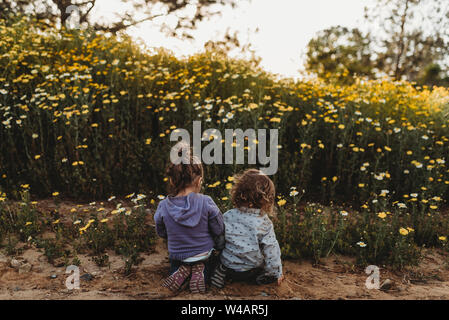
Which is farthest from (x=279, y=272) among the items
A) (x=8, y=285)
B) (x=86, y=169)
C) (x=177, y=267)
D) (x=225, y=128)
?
(x=86, y=169)

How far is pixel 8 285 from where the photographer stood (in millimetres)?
2910

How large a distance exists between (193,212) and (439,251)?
9.20 feet

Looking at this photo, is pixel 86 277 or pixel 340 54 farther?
pixel 340 54

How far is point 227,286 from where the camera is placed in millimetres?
2881

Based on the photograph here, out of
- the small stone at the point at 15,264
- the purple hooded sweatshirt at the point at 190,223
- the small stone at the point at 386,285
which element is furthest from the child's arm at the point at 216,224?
the small stone at the point at 15,264

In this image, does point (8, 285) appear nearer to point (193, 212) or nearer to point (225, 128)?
point (193, 212)

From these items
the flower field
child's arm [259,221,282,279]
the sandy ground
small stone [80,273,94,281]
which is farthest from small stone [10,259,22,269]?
child's arm [259,221,282,279]

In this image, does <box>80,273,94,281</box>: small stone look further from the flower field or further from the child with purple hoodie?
the child with purple hoodie

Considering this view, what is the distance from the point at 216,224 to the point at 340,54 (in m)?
21.1

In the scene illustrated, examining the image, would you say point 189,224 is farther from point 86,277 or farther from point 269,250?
point 86,277

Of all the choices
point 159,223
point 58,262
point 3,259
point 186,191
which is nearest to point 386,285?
point 186,191

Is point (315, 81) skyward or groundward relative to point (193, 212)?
skyward

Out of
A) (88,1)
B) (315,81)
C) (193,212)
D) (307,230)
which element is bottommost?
(307,230)

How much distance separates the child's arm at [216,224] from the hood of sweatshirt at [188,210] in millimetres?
86
